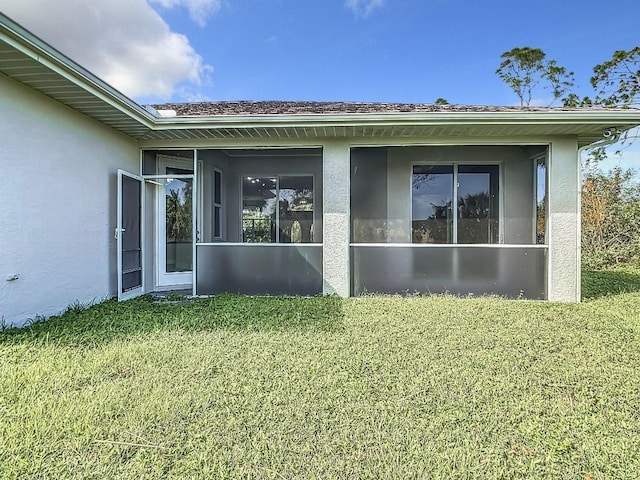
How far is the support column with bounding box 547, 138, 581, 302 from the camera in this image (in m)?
6.80

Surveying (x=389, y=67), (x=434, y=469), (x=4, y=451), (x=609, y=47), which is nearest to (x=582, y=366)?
(x=434, y=469)

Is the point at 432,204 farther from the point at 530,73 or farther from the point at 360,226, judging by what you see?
the point at 530,73

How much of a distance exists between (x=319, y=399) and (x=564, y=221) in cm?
631

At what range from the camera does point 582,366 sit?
368 cm

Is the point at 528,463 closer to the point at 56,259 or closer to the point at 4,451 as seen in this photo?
the point at 4,451

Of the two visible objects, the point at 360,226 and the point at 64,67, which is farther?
the point at 360,226

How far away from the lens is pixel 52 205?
5355 millimetres

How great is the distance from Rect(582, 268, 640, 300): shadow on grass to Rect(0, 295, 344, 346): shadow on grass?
564 cm

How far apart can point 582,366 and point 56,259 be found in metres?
7.01

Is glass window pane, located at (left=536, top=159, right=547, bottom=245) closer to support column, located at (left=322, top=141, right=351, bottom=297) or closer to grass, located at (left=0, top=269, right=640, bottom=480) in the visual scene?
grass, located at (left=0, top=269, right=640, bottom=480)

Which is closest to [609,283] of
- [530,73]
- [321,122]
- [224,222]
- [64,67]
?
[321,122]

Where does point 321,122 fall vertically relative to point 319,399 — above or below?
above

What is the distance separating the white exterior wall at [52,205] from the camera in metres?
4.69

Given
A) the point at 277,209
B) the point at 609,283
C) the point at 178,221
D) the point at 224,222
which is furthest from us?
the point at 609,283
